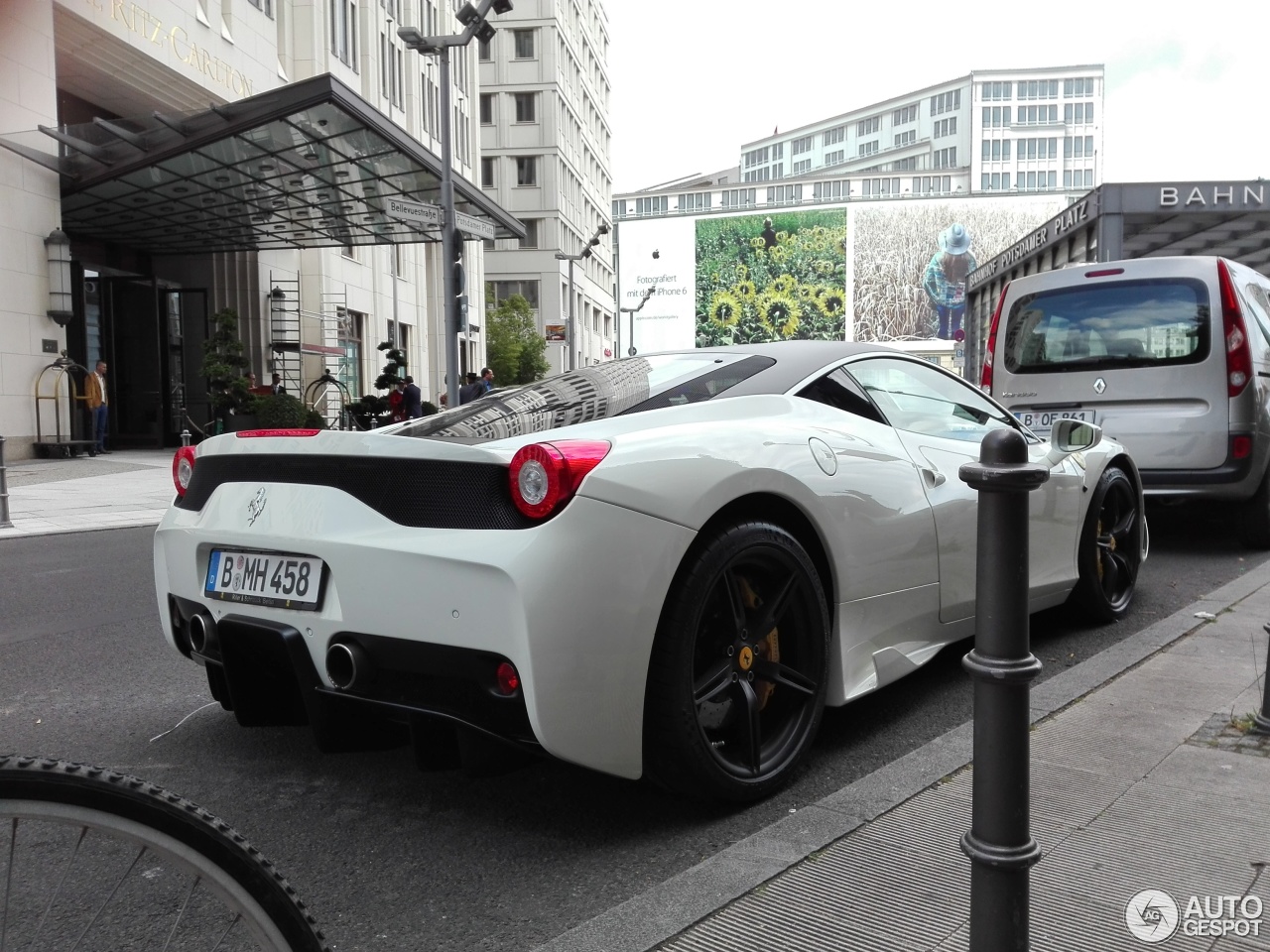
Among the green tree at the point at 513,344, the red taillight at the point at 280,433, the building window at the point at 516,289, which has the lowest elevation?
the red taillight at the point at 280,433

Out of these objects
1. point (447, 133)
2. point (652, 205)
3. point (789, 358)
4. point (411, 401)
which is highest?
point (652, 205)

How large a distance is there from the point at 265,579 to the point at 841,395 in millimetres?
1891

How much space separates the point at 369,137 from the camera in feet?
63.0

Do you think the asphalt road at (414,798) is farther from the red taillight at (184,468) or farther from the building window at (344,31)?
the building window at (344,31)

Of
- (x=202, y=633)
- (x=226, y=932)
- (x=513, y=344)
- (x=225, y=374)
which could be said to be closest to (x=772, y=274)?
(x=513, y=344)

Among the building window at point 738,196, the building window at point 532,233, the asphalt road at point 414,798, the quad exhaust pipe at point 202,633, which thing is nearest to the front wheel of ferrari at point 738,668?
the asphalt road at point 414,798

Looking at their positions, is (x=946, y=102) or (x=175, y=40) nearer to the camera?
(x=175, y=40)

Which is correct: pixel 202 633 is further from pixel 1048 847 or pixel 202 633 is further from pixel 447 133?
pixel 447 133

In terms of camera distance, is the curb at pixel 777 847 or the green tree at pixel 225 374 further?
the green tree at pixel 225 374

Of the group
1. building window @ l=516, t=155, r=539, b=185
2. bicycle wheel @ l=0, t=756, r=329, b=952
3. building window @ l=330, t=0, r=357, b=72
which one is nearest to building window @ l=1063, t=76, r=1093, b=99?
building window @ l=516, t=155, r=539, b=185

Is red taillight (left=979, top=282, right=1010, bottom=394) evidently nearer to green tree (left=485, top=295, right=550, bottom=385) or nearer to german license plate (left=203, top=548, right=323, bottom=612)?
german license plate (left=203, top=548, right=323, bottom=612)

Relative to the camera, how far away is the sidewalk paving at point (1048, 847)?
2.10 meters

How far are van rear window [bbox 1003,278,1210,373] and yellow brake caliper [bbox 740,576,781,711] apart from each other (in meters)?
5.54

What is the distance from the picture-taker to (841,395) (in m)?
3.62
